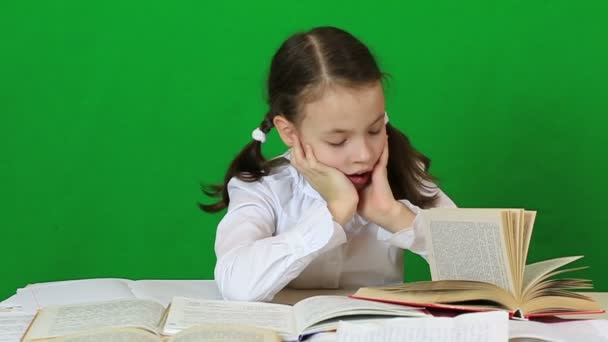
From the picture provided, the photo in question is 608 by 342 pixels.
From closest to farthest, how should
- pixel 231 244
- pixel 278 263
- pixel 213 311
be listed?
pixel 213 311 < pixel 278 263 < pixel 231 244

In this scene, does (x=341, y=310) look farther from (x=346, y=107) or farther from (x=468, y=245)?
A: (x=346, y=107)

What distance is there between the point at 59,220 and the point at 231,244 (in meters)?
1.08

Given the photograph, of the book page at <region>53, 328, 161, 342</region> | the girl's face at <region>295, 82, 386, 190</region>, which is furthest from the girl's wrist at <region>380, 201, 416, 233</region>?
the book page at <region>53, 328, 161, 342</region>

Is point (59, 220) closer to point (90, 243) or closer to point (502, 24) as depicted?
point (90, 243)

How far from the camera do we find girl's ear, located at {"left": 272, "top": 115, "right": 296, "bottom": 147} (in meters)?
1.89

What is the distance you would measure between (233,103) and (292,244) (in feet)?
3.54

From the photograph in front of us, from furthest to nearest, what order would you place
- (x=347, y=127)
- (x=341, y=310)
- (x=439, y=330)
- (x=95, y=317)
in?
(x=347, y=127) < (x=95, y=317) < (x=341, y=310) < (x=439, y=330)

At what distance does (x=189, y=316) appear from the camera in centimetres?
143

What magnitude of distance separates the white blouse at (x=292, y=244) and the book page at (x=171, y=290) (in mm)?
92

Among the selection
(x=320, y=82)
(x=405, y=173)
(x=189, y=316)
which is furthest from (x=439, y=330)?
(x=405, y=173)

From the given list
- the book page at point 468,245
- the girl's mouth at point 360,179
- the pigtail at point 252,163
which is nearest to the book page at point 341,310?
A: the book page at point 468,245

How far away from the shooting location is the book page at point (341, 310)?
4.43 ft

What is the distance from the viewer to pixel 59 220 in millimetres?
2707

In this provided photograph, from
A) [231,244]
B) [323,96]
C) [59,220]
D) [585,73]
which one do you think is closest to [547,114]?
[585,73]
